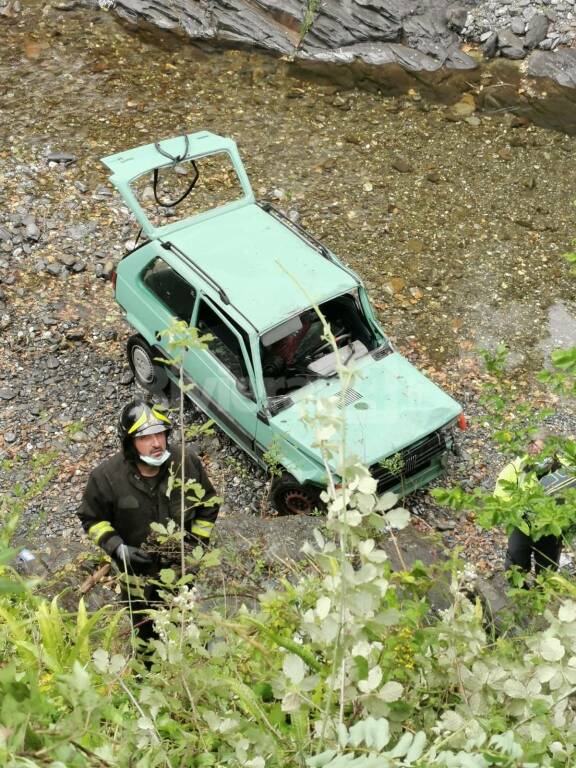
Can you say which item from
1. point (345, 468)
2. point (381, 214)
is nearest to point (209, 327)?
point (381, 214)

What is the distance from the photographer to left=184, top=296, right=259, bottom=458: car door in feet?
22.7

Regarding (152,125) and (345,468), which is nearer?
(345,468)

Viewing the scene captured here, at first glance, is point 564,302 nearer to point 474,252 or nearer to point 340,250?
point 474,252

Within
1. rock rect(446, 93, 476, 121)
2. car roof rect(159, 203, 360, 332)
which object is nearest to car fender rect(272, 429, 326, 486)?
car roof rect(159, 203, 360, 332)

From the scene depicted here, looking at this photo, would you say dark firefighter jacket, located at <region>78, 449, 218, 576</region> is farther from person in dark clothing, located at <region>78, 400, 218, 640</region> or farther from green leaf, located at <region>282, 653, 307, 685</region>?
green leaf, located at <region>282, 653, 307, 685</region>

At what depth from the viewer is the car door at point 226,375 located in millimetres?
6914

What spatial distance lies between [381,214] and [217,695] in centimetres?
834

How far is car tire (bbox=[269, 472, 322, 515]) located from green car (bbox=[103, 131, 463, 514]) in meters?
0.01

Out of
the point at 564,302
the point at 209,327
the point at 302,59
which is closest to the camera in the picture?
the point at 209,327

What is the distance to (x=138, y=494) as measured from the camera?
196 inches

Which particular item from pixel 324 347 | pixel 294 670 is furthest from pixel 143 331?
pixel 294 670

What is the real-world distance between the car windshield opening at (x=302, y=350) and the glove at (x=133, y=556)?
91.2 inches

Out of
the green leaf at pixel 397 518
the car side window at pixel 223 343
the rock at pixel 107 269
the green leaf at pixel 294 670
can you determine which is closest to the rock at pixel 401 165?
the rock at pixel 107 269

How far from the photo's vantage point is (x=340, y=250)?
984 cm
